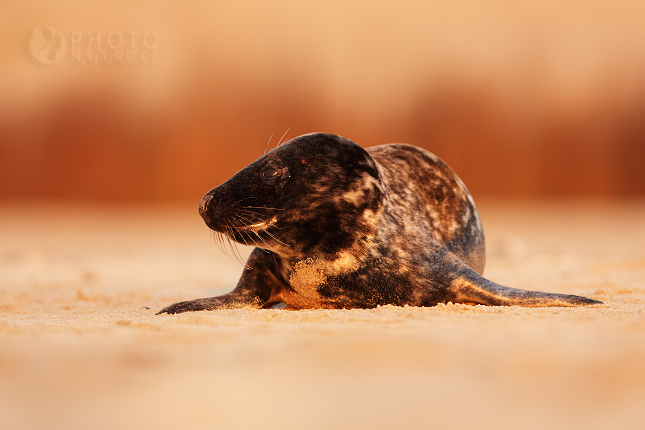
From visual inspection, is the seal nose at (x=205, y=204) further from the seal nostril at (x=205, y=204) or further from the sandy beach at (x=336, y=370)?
the sandy beach at (x=336, y=370)

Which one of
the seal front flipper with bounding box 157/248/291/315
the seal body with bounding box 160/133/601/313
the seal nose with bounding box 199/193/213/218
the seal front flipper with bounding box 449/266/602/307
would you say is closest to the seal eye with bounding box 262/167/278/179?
the seal body with bounding box 160/133/601/313

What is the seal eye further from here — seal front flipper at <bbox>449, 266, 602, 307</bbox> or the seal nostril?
seal front flipper at <bbox>449, 266, 602, 307</bbox>

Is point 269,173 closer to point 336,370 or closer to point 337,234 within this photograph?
point 337,234

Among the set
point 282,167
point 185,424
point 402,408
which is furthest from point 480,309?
point 185,424

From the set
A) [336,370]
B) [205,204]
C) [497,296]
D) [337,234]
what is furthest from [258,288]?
[336,370]

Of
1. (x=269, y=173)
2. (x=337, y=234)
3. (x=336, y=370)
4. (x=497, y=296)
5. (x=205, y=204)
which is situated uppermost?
(x=269, y=173)

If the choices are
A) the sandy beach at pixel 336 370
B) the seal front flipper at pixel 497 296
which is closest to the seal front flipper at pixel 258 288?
the sandy beach at pixel 336 370

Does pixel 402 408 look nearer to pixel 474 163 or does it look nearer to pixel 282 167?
pixel 282 167
